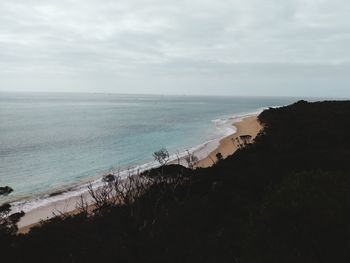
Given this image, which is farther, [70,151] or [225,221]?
[70,151]

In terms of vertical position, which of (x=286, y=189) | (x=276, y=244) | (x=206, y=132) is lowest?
(x=206, y=132)

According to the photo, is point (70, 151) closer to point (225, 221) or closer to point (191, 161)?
→ point (191, 161)

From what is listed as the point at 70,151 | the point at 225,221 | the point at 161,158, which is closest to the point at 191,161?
the point at 161,158

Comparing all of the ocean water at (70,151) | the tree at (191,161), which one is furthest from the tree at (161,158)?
the ocean water at (70,151)

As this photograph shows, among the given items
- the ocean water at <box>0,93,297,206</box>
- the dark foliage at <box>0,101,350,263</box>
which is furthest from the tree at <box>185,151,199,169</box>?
the dark foliage at <box>0,101,350,263</box>

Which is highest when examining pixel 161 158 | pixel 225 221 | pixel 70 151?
pixel 225 221

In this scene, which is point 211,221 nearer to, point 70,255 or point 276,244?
point 70,255

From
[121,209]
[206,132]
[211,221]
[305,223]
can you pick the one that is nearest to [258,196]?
[211,221]

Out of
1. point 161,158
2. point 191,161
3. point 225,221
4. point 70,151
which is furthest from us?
point 70,151

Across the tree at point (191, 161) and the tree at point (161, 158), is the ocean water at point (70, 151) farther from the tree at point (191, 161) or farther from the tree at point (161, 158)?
the tree at point (191, 161)
